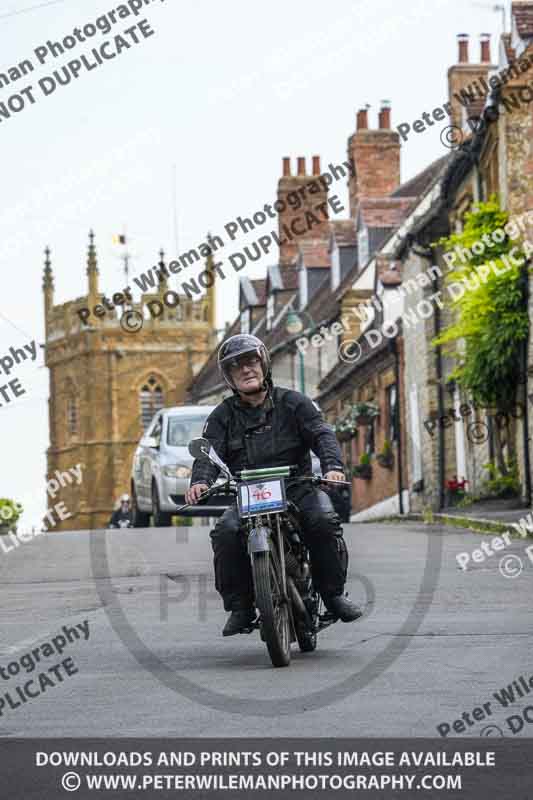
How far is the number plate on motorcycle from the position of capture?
8.52 metres

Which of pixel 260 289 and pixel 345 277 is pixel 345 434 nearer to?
pixel 345 277

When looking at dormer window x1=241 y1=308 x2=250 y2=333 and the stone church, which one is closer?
dormer window x1=241 y1=308 x2=250 y2=333

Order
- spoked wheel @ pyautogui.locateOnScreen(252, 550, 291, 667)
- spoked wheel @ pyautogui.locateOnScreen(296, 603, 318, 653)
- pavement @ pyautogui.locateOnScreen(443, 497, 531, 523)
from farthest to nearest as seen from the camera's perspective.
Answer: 1. pavement @ pyautogui.locateOnScreen(443, 497, 531, 523)
2. spoked wheel @ pyautogui.locateOnScreen(296, 603, 318, 653)
3. spoked wheel @ pyautogui.locateOnScreen(252, 550, 291, 667)

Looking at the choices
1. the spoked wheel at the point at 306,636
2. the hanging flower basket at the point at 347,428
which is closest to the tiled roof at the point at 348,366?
the hanging flower basket at the point at 347,428

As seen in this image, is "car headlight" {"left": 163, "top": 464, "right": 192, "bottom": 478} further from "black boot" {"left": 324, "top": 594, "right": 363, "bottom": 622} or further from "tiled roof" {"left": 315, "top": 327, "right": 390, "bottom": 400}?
"tiled roof" {"left": 315, "top": 327, "right": 390, "bottom": 400}

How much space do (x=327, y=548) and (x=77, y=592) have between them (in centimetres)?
521

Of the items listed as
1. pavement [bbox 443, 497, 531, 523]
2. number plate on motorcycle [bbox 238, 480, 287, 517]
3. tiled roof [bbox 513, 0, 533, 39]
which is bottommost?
pavement [bbox 443, 497, 531, 523]

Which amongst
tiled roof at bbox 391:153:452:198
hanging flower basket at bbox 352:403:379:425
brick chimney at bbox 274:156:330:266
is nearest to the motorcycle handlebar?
hanging flower basket at bbox 352:403:379:425

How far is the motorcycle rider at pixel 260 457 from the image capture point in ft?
28.8

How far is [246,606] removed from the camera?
28.8 feet

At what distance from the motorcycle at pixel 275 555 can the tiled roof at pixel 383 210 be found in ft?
130

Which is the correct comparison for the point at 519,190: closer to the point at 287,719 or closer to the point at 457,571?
the point at 457,571

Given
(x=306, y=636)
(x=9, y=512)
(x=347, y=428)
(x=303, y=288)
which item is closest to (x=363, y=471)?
(x=347, y=428)

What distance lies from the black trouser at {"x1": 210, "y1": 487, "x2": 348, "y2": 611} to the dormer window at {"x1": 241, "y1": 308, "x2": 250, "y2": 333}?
62867 mm
